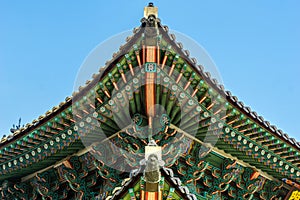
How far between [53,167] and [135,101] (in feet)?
9.19

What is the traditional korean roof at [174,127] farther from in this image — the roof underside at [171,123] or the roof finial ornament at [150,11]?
the roof finial ornament at [150,11]

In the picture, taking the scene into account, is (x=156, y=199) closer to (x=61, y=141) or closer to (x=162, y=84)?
(x=162, y=84)

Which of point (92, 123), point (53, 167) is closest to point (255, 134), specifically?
point (92, 123)

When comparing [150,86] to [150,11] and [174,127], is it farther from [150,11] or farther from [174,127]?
[150,11]

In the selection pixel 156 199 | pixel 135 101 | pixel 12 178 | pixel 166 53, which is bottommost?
pixel 156 199

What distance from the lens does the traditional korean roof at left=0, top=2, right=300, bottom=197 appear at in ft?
32.4

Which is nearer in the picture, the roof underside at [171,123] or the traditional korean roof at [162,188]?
the traditional korean roof at [162,188]

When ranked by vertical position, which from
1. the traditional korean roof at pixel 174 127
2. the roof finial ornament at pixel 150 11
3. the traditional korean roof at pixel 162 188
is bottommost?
the traditional korean roof at pixel 162 188

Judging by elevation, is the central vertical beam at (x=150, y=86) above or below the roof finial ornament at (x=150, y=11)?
below

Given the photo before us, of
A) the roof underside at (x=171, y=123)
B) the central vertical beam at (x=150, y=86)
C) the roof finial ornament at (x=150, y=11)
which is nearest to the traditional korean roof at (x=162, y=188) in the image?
the central vertical beam at (x=150, y=86)

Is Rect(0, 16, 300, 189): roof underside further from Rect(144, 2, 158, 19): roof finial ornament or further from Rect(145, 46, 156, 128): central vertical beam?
Rect(144, 2, 158, 19): roof finial ornament

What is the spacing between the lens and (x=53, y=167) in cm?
1199

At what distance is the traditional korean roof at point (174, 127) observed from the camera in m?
9.87

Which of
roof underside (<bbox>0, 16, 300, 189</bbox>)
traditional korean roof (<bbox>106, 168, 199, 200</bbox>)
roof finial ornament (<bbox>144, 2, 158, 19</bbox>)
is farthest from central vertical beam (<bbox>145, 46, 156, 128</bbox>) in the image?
traditional korean roof (<bbox>106, 168, 199, 200</bbox>)
